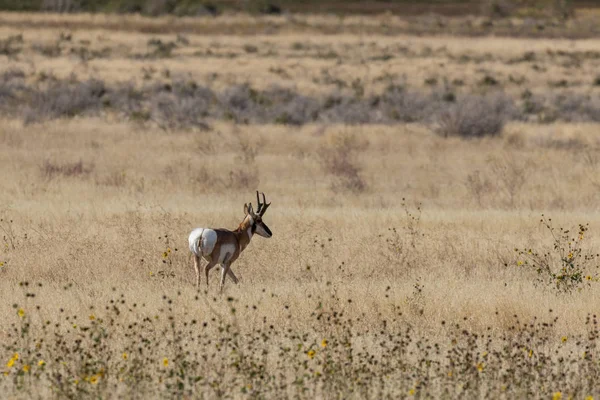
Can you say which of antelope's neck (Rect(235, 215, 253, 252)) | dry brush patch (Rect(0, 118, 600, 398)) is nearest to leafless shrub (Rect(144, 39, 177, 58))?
dry brush patch (Rect(0, 118, 600, 398))

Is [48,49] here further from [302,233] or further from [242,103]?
[302,233]

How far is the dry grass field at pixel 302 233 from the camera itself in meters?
8.21

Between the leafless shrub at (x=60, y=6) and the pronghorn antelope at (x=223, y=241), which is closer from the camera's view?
the pronghorn antelope at (x=223, y=241)

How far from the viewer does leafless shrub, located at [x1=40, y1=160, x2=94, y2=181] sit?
2016 cm

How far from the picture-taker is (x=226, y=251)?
10.5 metres

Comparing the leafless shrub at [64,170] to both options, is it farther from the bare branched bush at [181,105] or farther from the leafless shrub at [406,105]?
the leafless shrub at [406,105]

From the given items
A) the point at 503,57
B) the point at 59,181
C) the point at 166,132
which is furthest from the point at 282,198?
the point at 503,57

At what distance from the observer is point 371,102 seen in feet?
112

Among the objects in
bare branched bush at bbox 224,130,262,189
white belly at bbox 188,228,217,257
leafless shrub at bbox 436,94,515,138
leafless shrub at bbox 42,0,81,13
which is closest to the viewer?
white belly at bbox 188,228,217,257

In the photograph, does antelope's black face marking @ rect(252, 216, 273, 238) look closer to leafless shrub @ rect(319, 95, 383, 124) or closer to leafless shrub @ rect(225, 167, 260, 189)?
A: leafless shrub @ rect(225, 167, 260, 189)

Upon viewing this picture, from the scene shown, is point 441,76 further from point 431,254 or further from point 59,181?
point 431,254

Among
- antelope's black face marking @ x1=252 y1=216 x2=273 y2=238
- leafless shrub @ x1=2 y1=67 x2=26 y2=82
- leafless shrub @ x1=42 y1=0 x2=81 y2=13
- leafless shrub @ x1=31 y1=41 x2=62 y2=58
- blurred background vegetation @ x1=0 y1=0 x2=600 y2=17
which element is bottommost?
antelope's black face marking @ x1=252 y1=216 x2=273 y2=238

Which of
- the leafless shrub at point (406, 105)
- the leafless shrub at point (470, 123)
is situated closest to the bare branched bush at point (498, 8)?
the leafless shrub at point (406, 105)

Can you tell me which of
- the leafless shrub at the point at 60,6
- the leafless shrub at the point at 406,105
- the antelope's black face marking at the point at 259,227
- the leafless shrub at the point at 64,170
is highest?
the leafless shrub at the point at 60,6
